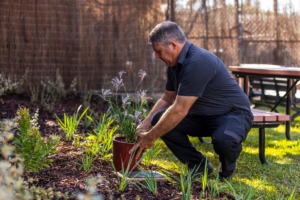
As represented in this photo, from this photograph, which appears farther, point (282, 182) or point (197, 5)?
point (197, 5)

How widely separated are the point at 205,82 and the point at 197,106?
38cm

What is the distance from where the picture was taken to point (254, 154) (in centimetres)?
357

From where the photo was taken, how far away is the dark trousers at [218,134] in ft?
8.19

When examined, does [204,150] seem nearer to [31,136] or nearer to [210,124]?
[210,124]

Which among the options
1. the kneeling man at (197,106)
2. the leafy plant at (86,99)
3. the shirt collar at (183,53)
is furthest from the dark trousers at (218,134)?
the leafy plant at (86,99)

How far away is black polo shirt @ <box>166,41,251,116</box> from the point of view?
2367 mm

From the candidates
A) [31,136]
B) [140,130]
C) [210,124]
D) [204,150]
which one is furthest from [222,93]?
[31,136]

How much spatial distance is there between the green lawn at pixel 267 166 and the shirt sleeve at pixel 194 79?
750mm

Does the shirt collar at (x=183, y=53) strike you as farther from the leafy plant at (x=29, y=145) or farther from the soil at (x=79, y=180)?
the leafy plant at (x=29, y=145)

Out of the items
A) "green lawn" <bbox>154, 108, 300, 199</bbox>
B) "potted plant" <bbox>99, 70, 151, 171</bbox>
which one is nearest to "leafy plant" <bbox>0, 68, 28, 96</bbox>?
"green lawn" <bbox>154, 108, 300, 199</bbox>

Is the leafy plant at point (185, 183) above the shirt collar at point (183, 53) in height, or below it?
below

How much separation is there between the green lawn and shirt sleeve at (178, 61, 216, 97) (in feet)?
2.46

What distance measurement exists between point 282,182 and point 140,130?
137cm

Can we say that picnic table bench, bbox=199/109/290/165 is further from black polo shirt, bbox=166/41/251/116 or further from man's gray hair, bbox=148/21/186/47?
man's gray hair, bbox=148/21/186/47
